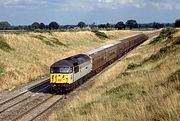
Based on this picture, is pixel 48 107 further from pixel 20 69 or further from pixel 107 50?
pixel 107 50

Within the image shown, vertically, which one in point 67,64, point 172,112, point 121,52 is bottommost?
point 121,52

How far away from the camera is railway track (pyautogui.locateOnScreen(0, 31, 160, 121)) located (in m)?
21.7

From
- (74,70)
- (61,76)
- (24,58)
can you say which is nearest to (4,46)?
(24,58)

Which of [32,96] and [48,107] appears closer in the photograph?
[48,107]

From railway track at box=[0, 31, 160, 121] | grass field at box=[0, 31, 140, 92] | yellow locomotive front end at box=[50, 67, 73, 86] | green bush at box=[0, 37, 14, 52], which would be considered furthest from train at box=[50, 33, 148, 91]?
green bush at box=[0, 37, 14, 52]

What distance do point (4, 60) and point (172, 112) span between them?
34518 millimetres

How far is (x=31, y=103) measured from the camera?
84.7ft

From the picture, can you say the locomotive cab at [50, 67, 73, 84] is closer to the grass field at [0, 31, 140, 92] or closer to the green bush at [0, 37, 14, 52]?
the grass field at [0, 31, 140, 92]

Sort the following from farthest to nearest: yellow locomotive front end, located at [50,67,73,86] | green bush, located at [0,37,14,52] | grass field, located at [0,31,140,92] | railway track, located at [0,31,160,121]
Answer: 1. green bush, located at [0,37,14,52]
2. grass field, located at [0,31,140,92]
3. yellow locomotive front end, located at [50,67,73,86]
4. railway track, located at [0,31,160,121]

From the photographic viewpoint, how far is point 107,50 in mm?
49719

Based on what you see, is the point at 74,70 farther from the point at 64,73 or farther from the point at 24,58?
the point at 24,58

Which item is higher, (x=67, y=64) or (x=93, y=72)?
(x=67, y=64)

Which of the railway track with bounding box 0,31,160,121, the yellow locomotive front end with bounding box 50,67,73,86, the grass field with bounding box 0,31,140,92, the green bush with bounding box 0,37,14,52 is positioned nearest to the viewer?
the railway track with bounding box 0,31,160,121

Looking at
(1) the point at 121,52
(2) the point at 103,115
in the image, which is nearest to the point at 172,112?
(2) the point at 103,115
